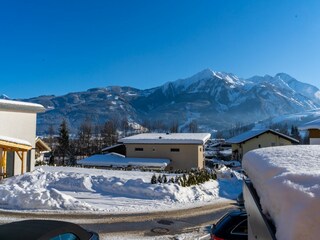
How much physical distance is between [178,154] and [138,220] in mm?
26349

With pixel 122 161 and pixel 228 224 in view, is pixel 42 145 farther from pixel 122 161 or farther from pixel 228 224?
pixel 228 224

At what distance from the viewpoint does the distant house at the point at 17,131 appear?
2595 cm

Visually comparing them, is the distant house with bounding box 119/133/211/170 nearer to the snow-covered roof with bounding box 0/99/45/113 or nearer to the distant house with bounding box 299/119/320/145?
the snow-covered roof with bounding box 0/99/45/113

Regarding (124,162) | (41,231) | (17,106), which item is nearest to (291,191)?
(41,231)

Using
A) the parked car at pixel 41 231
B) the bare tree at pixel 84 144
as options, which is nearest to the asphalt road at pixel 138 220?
the parked car at pixel 41 231

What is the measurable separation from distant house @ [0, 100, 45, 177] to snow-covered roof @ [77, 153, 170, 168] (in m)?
12.7

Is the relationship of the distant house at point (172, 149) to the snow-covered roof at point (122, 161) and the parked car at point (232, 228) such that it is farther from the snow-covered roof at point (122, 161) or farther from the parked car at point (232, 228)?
the parked car at point (232, 228)

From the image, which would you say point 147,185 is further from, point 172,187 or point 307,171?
point 307,171

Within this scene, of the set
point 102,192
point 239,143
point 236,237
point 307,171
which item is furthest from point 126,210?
point 239,143

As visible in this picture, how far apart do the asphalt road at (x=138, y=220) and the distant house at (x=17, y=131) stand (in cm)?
1142

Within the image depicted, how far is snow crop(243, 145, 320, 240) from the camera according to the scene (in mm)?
1760

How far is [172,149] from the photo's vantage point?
4106 cm

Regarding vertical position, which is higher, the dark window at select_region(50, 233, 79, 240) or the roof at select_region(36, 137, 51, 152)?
the roof at select_region(36, 137, 51, 152)

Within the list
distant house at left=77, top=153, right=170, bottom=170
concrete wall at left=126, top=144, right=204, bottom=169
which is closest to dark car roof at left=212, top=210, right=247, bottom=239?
distant house at left=77, top=153, right=170, bottom=170
